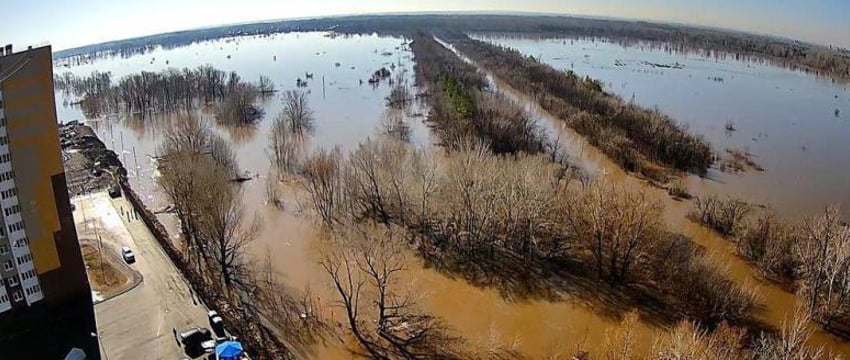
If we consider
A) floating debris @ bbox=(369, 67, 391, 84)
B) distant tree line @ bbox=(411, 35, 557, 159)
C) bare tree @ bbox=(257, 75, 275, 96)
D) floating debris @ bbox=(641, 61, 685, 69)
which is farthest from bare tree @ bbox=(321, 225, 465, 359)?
floating debris @ bbox=(641, 61, 685, 69)

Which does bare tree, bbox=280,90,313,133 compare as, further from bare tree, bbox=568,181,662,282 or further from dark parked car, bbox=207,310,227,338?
bare tree, bbox=568,181,662,282

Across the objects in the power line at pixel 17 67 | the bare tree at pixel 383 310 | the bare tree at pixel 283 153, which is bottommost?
the bare tree at pixel 383 310

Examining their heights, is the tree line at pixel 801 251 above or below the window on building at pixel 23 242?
below

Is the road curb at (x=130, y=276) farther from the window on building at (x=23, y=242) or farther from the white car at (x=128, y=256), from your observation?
the window on building at (x=23, y=242)

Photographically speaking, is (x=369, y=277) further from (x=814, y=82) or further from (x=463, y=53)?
(x=463, y=53)

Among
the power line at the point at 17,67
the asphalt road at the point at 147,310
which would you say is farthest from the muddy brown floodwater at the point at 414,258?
the power line at the point at 17,67

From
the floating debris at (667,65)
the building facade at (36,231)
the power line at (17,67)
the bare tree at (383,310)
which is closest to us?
the power line at (17,67)

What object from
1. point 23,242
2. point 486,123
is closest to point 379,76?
point 486,123
